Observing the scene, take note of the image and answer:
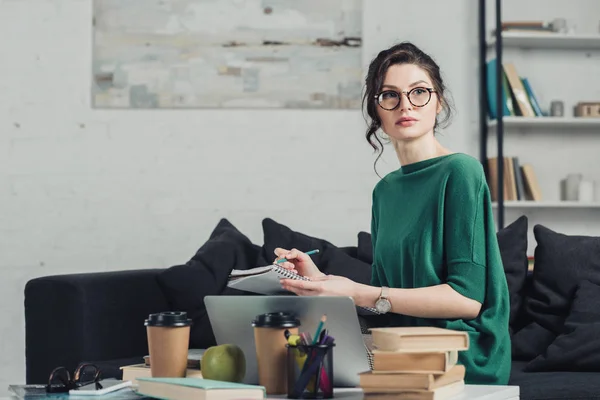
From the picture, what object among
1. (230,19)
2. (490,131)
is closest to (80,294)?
(230,19)

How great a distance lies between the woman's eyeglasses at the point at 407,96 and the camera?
5.63ft

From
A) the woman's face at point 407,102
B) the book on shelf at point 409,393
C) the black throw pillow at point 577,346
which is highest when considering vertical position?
the woman's face at point 407,102

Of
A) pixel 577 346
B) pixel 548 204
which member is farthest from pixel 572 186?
pixel 577 346

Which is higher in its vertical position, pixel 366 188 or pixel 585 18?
pixel 585 18

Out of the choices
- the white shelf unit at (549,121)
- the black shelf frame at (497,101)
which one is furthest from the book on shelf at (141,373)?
the white shelf unit at (549,121)

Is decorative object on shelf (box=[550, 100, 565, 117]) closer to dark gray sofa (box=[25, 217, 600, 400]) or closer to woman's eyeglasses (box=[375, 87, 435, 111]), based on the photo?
dark gray sofa (box=[25, 217, 600, 400])

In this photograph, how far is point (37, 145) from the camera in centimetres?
367

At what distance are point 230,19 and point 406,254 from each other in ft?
7.20

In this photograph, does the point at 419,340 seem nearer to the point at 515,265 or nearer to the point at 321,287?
the point at 321,287

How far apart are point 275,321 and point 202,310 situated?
56.5 inches

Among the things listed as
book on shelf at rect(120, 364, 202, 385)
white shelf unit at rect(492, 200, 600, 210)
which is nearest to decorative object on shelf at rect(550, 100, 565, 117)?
white shelf unit at rect(492, 200, 600, 210)

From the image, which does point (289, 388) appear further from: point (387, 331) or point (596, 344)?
point (596, 344)

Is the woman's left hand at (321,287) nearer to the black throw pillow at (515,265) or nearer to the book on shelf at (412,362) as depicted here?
the book on shelf at (412,362)

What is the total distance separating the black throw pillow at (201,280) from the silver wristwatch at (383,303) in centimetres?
108
